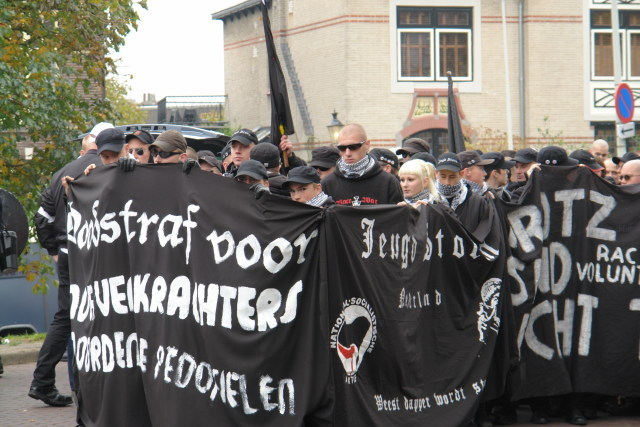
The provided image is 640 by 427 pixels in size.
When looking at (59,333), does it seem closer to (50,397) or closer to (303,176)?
(50,397)

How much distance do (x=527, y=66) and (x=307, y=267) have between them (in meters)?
26.7

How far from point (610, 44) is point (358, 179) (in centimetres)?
2631

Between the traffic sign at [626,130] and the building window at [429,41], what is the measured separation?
53.0 ft

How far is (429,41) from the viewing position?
31766 mm

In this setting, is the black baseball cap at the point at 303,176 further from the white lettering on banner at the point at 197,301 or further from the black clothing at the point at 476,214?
the black clothing at the point at 476,214

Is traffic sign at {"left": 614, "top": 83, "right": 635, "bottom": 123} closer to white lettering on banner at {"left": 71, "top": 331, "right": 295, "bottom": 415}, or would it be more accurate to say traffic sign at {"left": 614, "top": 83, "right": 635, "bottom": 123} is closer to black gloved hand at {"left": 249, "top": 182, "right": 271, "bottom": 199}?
black gloved hand at {"left": 249, "top": 182, "right": 271, "bottom": 199}

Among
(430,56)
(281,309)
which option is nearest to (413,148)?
(281,309)

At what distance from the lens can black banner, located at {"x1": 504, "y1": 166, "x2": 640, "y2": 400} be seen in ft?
27.0

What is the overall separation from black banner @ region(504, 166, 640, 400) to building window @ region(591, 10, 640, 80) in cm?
2486

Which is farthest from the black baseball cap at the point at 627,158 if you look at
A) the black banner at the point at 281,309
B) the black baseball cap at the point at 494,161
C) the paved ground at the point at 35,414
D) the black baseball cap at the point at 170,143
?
the black baseball cap at the point at 170,143

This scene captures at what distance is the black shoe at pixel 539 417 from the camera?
826 cm

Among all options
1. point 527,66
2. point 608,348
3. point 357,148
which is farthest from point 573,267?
point 527,66

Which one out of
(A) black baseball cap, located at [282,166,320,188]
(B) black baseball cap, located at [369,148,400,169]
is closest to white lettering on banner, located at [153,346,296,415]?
(A) black baseball cap, located at [282,166,320,188]

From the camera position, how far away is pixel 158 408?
260 inches
